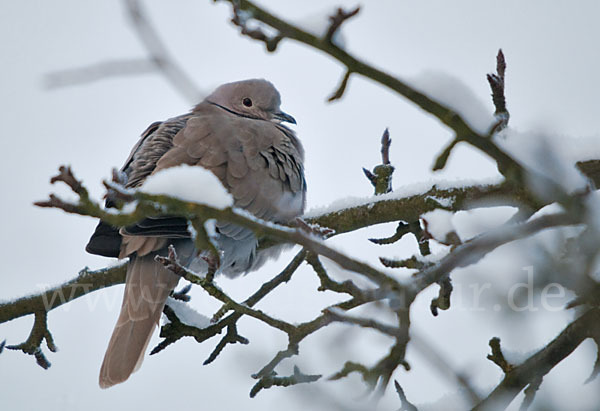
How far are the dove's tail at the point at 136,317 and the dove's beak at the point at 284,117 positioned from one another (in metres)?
1.96

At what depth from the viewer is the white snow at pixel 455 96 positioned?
5.79ft

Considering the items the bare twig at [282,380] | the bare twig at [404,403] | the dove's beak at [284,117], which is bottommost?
the bare twig at [404,403]

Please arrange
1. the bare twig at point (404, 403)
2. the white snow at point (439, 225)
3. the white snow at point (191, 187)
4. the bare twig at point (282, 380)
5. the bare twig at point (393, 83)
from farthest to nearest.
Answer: the bare twig at point (282, 380)
the bare twig at point (404, 403)
the white snow at point (439, 225)
the white snow at point (191, 187)
the bare twig at point (393, 83)

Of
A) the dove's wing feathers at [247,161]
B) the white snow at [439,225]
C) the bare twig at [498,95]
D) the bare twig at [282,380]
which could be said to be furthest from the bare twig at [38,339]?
the bare twig at [498,95]

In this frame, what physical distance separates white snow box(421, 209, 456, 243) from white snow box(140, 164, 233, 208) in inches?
23.9

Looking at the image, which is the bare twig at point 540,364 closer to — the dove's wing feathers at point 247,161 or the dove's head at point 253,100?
the dove's wing feathers at point 247,161

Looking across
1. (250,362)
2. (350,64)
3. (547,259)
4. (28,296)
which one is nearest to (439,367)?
(547,259)

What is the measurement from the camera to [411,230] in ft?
11.4

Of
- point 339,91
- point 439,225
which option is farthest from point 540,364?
point 339,91

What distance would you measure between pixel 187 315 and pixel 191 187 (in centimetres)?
171

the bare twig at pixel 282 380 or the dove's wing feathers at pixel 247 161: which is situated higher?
the dove's wing feathers at pixel 247 161

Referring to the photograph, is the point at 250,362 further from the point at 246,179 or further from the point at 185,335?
the point at 246,179

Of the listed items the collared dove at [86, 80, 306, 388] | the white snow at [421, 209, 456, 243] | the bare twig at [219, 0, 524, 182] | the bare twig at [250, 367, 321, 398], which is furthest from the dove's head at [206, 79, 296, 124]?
the bare twig at [219, 0, 524, 182]

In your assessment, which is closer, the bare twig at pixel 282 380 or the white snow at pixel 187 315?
the bare twig at pixel 282 380
